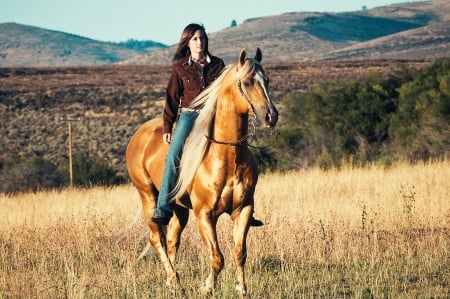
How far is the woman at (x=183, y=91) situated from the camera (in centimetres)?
803

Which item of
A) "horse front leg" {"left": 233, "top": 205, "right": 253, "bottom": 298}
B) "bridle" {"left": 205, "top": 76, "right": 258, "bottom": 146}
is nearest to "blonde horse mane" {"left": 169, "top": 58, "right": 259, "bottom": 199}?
"bridle" {"left": 205, "top": 76, "right": 258, "bottom": 146}

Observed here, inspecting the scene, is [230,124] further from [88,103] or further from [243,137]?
[88,103]

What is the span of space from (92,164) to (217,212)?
20.6 metres

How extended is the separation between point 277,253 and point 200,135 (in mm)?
2814

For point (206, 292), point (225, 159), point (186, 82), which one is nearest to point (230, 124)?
point (225, 159)

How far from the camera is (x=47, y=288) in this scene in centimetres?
783

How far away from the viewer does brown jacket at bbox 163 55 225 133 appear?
8227 millimetres

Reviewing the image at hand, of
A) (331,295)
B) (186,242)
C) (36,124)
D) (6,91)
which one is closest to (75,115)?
(36,124)

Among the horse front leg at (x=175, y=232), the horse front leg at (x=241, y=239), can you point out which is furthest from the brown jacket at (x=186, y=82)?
the horse front leg at (x=241, y=239)

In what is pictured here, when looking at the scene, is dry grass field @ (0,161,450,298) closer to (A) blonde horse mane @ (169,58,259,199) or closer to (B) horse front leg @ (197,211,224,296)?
(B) horse front leg @ (197,211,224,296)

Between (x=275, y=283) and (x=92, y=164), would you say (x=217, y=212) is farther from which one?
(x=92, y=164)

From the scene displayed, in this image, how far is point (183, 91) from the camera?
27.4 ft

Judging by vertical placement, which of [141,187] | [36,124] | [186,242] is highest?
[141,187]

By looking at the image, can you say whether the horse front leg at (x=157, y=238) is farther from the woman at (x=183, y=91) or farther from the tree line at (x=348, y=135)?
the tree line at (x=348, y=135)
